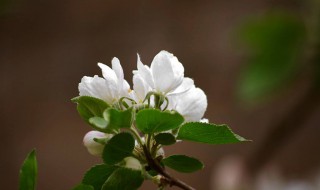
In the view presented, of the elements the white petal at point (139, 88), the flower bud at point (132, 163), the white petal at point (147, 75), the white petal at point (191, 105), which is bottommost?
the flower bud at point (132, 163)

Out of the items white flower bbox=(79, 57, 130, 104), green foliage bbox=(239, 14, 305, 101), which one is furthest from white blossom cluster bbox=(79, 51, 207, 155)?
green foliage bbox=(239, 14, 305, 101)

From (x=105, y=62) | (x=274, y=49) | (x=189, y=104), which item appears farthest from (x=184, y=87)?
(x=105, y=62)

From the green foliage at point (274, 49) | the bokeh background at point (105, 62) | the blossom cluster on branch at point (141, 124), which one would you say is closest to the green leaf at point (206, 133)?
the blossom cluster on branch at point (141, 124)

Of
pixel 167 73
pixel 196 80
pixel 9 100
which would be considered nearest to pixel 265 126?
pixel 196 80

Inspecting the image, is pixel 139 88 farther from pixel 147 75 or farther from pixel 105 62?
pixel 105 62

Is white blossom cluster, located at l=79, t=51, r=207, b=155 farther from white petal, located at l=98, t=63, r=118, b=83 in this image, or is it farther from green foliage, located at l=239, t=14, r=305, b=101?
green foliage, located at l=239, t=14, r=305, b=101

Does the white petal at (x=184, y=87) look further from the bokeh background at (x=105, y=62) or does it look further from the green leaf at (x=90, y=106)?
the bokeh background at (x=105, y=62)
